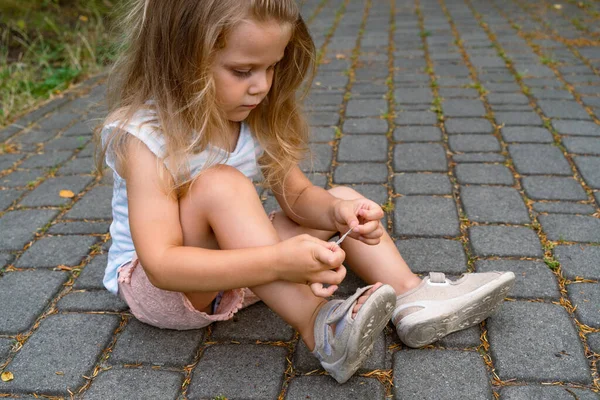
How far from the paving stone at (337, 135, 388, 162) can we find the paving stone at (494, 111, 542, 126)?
77 centimetres

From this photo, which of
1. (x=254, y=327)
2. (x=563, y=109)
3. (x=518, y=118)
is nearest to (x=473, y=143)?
(x=518, y=118)

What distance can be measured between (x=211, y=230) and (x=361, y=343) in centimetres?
55

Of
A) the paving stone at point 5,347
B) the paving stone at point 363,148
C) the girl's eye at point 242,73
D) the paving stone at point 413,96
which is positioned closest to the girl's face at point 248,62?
the girl's eye at point 242,73

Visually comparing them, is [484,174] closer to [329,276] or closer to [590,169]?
[590,169]

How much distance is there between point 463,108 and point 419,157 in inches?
37.4

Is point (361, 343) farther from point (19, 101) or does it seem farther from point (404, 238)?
point (19, 101)

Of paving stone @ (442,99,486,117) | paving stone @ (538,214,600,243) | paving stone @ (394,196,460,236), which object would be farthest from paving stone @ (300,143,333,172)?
paving stone @ (538,214,600,243)

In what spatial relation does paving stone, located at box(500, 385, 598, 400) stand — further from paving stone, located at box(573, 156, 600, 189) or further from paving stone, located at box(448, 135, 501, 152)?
paving stone, located at box(448, 135, 501, 152)

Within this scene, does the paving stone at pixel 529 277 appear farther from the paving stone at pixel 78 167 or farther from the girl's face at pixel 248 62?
the paving stone at pixel 78 167

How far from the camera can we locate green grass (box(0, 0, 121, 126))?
514 cm

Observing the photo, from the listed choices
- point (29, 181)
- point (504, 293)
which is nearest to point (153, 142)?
point (504, 293)

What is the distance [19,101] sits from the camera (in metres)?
4.75

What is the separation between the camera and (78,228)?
2.90m

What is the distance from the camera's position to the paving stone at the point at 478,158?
11.2 feet
